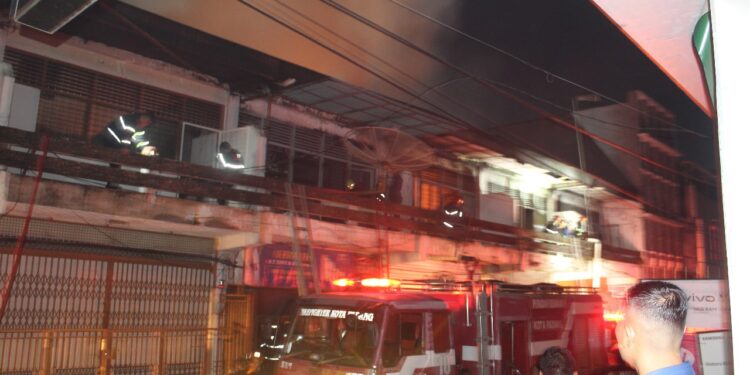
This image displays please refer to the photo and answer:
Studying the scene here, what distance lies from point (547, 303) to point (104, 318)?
26.3 ft

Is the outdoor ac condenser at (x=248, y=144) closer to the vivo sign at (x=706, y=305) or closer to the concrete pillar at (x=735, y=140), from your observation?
the vivo sign at (x=706, y=305)

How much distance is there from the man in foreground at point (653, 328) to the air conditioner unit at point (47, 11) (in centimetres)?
472

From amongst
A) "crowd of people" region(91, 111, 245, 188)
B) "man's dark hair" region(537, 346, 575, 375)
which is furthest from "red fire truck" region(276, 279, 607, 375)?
"crowd of people" region(91, 111, 245, 188)

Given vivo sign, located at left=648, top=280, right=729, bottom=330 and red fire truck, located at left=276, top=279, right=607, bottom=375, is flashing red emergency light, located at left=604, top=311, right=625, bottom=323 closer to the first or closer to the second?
red fire truck, located at left=276, top=279, right=607, bottom=375

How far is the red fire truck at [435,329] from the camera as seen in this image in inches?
299

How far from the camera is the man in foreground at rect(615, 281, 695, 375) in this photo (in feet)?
7.82

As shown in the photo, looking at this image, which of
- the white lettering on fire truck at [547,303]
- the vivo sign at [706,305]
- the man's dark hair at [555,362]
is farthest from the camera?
the white lettering on fire truck at [547,303]

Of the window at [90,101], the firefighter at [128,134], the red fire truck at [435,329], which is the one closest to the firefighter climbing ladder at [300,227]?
the red fire truck at [435,329]

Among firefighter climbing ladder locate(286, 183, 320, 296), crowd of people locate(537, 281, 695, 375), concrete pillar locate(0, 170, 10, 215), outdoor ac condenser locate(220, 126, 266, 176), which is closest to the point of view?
crowd of people locate(537, 281, 695, 375)

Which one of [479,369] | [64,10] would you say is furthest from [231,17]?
[479,369]

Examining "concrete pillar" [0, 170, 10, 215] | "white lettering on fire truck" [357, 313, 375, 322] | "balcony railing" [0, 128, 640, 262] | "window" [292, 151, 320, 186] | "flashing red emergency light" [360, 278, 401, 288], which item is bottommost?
"white lettering on fire truck" [357, 313, 375, 322]

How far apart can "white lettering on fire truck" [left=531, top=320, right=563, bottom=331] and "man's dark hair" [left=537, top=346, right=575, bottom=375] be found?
1.10 ft

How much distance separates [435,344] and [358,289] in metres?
1.52

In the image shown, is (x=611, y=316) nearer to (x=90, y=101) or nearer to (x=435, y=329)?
(x=435, y=329)
